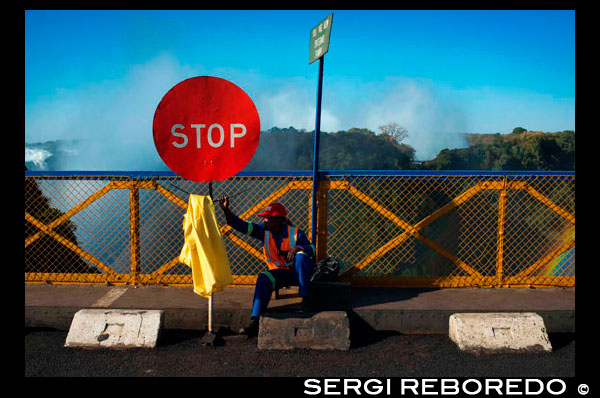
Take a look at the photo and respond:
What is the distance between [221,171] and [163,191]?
1200mm

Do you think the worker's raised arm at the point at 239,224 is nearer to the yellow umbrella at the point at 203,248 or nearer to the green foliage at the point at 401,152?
the yellow umbrella at the point at 203,248

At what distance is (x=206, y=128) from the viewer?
15.4 feet

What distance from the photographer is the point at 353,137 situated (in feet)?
123

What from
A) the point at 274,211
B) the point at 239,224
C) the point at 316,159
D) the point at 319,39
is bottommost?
the point at 239,224

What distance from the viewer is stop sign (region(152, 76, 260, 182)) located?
464cm

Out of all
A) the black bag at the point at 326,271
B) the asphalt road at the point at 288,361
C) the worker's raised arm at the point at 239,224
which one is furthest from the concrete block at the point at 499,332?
the worker's raised arm at the point at 239,224

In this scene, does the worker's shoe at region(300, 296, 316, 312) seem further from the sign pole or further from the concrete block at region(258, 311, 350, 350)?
the sign pole

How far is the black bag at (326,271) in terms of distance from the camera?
17.4ft

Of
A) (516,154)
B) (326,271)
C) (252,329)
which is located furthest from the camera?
(516,154)

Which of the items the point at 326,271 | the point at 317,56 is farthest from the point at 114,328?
the point at 317,56

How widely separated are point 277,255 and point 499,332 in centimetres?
235

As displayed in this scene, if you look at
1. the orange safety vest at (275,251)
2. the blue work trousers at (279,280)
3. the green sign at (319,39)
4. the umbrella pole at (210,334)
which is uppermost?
the green sign at (319,39)

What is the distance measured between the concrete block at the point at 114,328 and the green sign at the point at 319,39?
10.1 feet

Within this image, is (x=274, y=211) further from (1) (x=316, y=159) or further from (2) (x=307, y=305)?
(2) (x=307, y=305)
